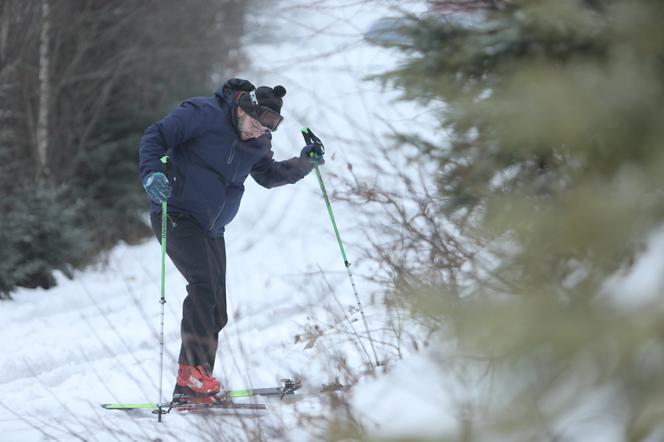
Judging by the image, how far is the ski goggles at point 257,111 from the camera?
206 inches

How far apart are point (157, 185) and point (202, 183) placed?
15.9 inches

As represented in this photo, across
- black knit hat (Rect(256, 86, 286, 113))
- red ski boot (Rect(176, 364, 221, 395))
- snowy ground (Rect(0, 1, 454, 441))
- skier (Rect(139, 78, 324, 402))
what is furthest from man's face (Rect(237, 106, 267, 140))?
red ski boot (Rect(176, 364, 221, 395))

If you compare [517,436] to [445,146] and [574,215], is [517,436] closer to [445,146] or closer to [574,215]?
[574,215]

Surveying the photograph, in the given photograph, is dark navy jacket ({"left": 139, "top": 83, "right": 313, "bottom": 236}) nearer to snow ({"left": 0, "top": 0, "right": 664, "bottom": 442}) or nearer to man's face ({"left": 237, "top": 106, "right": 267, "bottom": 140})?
man's face ({"left": 237, "top": 106, "right": 267, "bottom": 140})

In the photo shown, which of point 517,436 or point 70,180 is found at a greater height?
point 70,180

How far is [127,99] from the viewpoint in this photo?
54.2ft

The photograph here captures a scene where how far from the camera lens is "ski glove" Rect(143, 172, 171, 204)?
16.5ft

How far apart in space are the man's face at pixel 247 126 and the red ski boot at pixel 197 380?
1.73 metres

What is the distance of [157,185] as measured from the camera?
503 centimetres

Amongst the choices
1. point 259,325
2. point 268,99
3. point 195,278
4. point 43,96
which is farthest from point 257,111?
point 43,96

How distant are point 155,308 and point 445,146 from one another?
681cm

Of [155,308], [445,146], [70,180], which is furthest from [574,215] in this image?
[70,180]

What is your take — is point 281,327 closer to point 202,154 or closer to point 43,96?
point 202,154

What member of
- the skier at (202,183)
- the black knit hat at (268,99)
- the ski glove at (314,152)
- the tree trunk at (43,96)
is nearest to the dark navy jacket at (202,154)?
the skier at (202,183)
